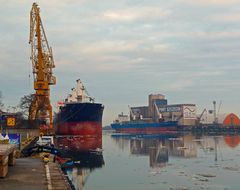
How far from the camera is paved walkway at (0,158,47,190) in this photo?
16.0 meters

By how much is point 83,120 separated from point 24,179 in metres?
84.4

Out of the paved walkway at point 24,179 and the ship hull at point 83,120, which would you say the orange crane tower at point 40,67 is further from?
the paved walkway at point 24,179

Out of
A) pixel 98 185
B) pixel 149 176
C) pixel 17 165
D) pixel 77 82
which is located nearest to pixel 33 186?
pixel 17 165

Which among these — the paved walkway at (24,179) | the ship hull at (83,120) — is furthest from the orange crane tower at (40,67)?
the paved walkway at (24,179)

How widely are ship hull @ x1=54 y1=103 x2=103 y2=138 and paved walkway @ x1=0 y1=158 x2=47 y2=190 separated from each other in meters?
Result: 78.9

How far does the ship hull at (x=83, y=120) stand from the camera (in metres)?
102

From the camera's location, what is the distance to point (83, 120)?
102062 mm

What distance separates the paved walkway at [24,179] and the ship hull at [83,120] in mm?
78936

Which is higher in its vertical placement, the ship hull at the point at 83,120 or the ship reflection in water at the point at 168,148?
the ship hull at the point at 83,120

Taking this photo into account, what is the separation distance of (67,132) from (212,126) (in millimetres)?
110743

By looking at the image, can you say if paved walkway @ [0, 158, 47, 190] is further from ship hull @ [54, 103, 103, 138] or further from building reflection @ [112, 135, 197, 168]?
ship hull @ [54, 103, 103, 138]

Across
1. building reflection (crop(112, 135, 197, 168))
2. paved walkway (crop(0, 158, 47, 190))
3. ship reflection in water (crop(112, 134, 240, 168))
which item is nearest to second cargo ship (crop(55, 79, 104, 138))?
ship reflection in water (crop(112, 134, 240, 168))

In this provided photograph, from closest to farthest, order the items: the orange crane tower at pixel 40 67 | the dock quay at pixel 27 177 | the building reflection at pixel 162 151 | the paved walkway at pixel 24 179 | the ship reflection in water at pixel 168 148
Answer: the paved walkway at pixel 24 179, the dock quay at pixel 27 177, the building reflection at pixel 162 151, the ship reflection in water at pixel 168 148, the orange crane tower at pixel 40 67

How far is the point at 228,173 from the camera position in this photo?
35406 millimetres
